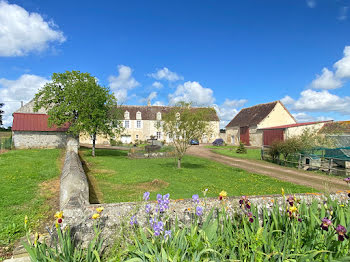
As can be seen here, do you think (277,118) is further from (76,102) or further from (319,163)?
(76,102)

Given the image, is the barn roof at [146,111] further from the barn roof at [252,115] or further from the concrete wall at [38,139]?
the concrete wall at [38,139]

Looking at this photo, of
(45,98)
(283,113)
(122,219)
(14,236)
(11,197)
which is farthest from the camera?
(283,113)

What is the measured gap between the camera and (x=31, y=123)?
24.9m

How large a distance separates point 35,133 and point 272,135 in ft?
98.2

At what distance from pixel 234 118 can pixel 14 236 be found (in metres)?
42.6

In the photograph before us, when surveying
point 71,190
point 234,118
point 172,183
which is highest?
point 234,118

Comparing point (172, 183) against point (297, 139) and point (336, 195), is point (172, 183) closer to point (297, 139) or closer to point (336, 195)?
point (336, 195)

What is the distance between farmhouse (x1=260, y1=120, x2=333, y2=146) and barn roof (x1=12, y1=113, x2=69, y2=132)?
985 inches

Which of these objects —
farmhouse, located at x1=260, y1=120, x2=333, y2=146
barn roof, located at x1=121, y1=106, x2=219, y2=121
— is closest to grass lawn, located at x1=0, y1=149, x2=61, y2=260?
farmhouse, located at x1=260, y1=120, x2=333, y2=146

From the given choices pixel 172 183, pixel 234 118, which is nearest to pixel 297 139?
pixel 172 183

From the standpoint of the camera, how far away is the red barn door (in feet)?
91.5

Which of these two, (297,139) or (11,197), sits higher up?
(297,139)

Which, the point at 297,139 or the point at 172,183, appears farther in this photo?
the point at 297,139

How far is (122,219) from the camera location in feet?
9.23
